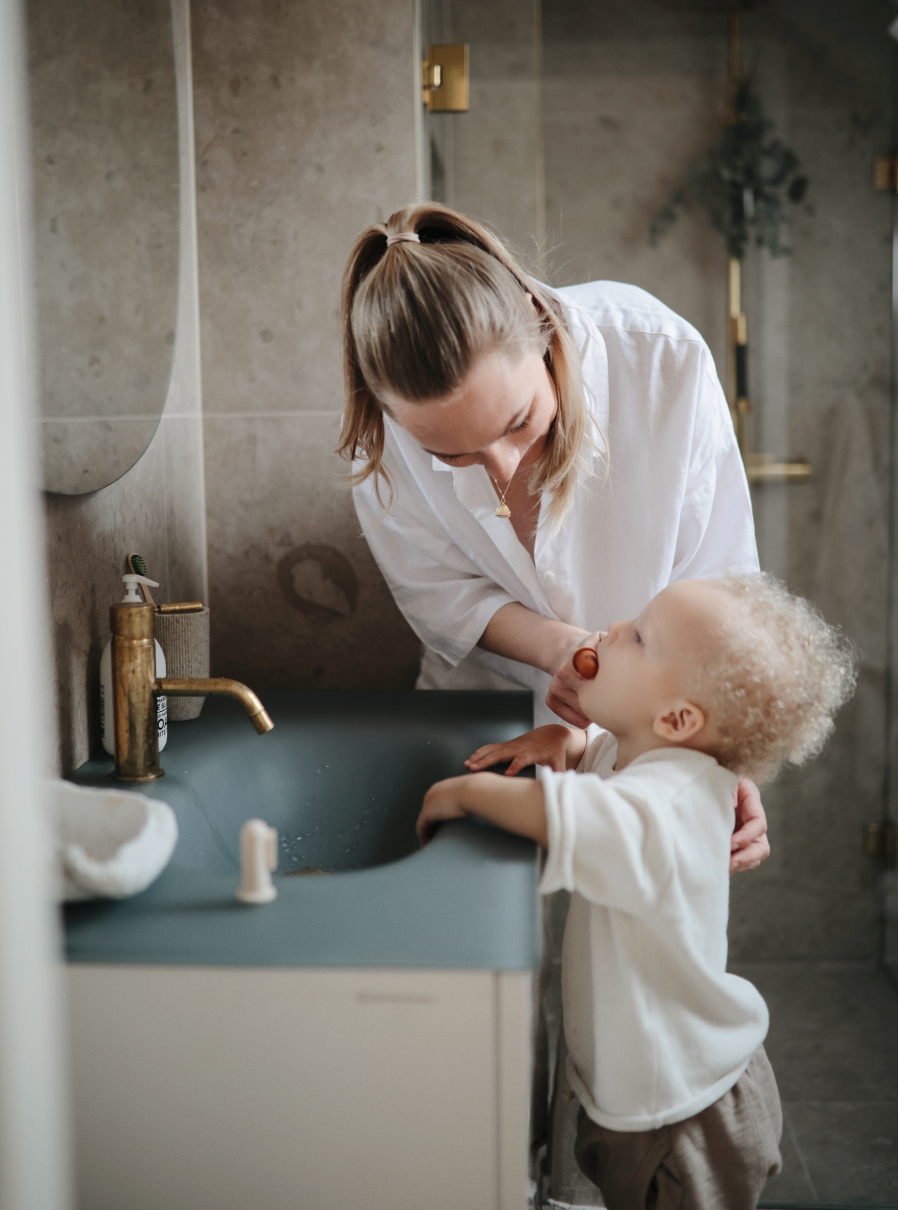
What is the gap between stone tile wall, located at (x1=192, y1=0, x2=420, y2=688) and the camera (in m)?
1.34

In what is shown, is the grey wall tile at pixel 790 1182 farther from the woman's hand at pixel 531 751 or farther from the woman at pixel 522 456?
the woman's hand at pixel 531 751

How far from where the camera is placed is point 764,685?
86cm

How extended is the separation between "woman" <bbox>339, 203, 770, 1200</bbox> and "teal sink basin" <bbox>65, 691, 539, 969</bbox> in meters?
0.14

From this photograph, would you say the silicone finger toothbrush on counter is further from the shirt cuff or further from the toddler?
the shirt cuff

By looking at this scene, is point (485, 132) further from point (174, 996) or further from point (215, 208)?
point (174, 996)

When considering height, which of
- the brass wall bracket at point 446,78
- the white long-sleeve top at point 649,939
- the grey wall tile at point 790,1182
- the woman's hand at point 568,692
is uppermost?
the brass wall bracket at point 446,78

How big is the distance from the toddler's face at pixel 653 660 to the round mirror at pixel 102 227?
58 cm

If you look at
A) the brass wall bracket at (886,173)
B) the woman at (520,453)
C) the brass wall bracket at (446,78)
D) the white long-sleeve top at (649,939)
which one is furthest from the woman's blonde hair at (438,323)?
the brass wall bracket at (886,173)

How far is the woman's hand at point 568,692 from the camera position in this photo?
104cm

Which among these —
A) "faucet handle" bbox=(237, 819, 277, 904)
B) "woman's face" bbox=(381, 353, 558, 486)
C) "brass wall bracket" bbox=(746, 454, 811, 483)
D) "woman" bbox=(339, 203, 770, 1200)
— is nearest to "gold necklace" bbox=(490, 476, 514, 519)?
"woman" bbox=(339, 203, 770, 1200)

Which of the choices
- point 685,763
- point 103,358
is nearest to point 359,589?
point 103,358

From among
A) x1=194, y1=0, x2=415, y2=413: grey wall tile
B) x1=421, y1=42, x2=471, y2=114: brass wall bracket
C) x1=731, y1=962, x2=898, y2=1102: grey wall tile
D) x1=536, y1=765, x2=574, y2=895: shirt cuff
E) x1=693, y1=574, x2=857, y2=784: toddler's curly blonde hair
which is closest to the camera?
x1=536, y1=765, x2=574, y2=895: shirt cuff

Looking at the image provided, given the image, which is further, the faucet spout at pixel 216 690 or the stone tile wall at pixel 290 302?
the stone tile wall at pixel 290 302

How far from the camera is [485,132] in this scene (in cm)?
167
